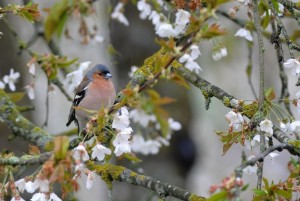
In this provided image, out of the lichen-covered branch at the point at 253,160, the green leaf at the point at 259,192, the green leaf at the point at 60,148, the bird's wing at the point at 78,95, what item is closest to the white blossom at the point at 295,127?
the lichen-covered branch at the point at 253,160

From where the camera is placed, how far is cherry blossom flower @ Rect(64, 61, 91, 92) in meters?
4.96

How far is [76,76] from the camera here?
4988mm

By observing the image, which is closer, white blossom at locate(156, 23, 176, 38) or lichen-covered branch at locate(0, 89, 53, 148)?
white blossom at locate(156, 23, 176, 38)

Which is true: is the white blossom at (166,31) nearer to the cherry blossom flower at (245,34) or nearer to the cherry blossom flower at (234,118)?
the cherry blossom flower at (234,118)

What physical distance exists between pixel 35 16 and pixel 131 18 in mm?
3636

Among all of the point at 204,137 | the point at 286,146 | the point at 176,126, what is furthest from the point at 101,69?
the point at 204,137

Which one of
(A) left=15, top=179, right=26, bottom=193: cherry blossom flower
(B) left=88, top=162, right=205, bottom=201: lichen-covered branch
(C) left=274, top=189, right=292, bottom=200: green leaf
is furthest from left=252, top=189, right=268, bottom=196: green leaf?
(A) left=15, top=179, right=26, bottom=193: cherry blossom flower

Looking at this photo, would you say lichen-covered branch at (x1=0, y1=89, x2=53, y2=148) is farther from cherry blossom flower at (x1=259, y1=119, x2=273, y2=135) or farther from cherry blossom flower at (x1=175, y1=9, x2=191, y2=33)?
cherry blossom flower at (x1=259, y1=119, x2=273, y2=135)

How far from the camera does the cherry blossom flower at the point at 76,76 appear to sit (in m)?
4.96

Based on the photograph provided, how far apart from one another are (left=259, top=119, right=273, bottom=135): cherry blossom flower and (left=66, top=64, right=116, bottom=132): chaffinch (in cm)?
212

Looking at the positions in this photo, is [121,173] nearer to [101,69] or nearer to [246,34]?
[246,34]

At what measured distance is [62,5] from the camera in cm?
235

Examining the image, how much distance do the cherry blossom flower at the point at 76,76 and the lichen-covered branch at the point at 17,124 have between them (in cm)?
44

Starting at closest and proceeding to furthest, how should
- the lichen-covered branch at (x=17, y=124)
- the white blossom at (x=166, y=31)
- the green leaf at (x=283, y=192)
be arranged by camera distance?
the green leaf at (x=283, y=192), the white blossom at (x=166, y=31), the lichen-covered branch at (x=17, y=124)
